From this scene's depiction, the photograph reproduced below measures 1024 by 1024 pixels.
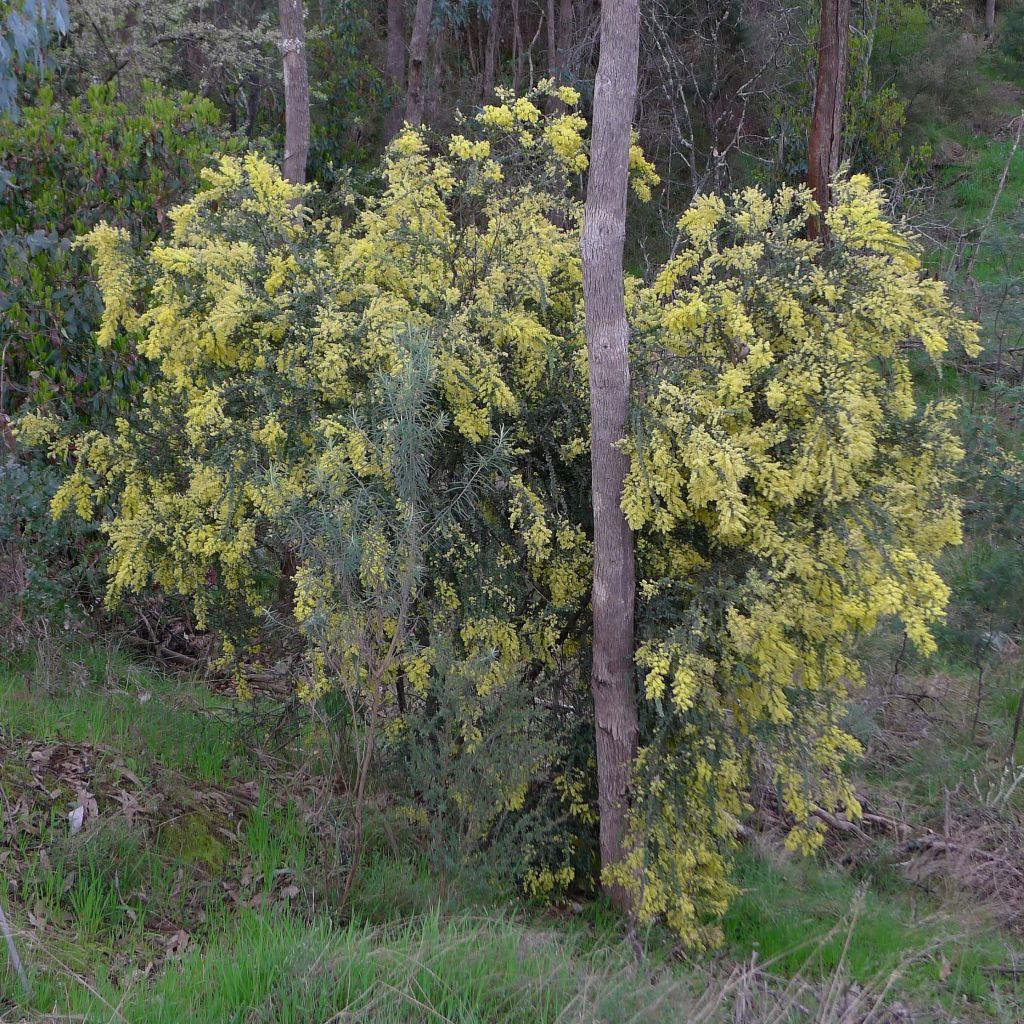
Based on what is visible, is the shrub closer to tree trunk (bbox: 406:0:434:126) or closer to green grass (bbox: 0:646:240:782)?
green grass (bbox: 0:646:240:782)

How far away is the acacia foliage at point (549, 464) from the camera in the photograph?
15.2ft

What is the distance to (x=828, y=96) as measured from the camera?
9.78 meters

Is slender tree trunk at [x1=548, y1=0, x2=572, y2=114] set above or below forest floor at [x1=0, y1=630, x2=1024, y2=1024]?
above

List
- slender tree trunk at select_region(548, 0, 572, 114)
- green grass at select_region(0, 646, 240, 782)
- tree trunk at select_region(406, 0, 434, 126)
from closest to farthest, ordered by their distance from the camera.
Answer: green grass at select_region(0, 646, 240, 782) < tree trunk at select_region(406, 0, 434, 126) < slender tree trunk at select_region(548, 0, 572, 114)

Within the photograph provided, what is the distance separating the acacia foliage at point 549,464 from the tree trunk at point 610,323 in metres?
0.15

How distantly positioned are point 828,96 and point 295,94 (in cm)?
476

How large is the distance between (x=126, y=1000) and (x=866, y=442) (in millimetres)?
3442

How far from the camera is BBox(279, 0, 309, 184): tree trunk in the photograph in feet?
27.9

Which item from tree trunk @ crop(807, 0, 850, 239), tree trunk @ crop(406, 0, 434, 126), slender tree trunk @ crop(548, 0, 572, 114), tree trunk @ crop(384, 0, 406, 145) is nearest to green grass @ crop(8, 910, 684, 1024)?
tree trunk @ crop(807, 0, 850, 239)

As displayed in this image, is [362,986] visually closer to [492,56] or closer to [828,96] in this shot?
[828,96]

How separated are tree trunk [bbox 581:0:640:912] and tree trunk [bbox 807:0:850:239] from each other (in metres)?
5.48

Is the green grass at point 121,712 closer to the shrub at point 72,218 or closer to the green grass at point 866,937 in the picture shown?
the shrub at point 72,218

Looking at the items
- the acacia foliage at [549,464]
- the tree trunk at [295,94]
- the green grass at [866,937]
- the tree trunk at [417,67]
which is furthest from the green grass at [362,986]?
the tree trunk at [417,67]

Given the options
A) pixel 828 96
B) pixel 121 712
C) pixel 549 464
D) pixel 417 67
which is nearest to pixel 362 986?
pixel 549 464
